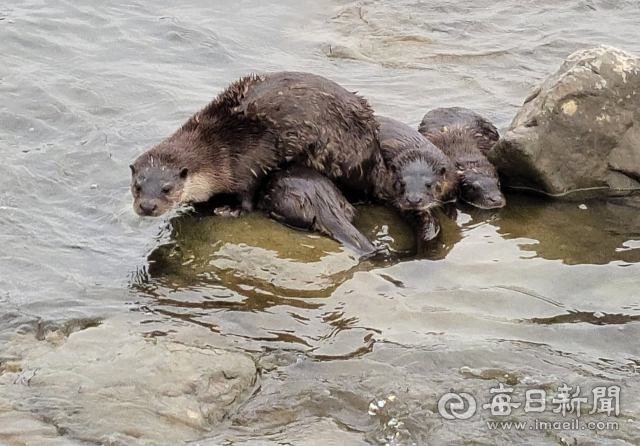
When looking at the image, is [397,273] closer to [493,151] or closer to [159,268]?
[159,268]

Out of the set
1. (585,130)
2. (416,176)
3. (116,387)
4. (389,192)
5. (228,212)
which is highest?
(585,130)

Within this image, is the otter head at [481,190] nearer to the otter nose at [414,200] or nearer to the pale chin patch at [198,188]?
the otter nose at [414,200]

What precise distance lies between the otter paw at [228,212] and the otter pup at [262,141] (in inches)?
1.7

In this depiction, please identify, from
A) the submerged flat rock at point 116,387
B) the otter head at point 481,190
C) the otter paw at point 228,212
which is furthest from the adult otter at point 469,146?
the submerged flat rock at point 116,387

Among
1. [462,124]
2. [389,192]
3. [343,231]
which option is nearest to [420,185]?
[389,192]

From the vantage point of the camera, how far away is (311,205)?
4180 millimetres

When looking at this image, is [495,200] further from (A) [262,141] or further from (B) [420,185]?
(A) [262,141]

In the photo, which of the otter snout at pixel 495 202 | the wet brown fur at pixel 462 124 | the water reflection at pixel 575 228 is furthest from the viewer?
the wet brown fur at pixel 462 124

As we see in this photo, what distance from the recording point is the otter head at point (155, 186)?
416cm

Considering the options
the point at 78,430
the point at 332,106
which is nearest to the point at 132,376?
the point at 78,430

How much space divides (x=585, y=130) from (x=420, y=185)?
93cm

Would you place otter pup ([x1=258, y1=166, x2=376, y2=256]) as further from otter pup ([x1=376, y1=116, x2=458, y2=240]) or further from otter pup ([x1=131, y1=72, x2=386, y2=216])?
otter pup ([x1=376, y1=116, x2=458, y2=240])

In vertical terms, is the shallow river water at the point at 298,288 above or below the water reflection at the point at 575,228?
below

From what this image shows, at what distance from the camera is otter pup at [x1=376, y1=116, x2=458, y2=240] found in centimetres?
449
